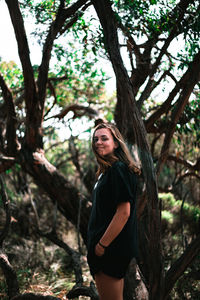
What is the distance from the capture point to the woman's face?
224cm

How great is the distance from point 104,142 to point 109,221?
0.57 m

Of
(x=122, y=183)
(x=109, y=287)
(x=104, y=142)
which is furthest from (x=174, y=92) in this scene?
(x=109, y=287)

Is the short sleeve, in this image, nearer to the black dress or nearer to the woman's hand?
the black dress

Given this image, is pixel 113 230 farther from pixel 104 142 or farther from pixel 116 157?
pixel 104 142

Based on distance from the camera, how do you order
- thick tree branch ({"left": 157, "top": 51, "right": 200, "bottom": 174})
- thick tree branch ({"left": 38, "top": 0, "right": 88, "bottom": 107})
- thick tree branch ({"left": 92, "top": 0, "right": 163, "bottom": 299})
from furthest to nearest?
thick tree branch ({"left": 38, "top": 0, "right": 88, "bottom": 107}) → thick tree branch ({"left": 157, "top": 51, "right": 200, "bottom": 174}) → thick tree branch ({"left": 92, "top": 0, "right": 163, "bottom": 299})

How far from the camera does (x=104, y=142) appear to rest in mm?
2252

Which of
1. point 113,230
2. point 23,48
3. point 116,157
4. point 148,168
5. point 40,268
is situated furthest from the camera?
point 40,268

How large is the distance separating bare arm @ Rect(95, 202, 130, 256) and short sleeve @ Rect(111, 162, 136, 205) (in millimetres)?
42

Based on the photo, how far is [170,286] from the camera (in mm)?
3193

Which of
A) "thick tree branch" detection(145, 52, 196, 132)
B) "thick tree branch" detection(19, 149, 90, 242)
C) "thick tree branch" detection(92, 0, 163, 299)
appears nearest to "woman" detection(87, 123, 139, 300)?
"thick tree branch" detection(92, 0, 163, 299)

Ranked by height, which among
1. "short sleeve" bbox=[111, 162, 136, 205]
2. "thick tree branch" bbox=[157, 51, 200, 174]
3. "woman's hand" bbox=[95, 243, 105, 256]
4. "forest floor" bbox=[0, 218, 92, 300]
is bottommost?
"forest floor" bbox=[0, 218, 92, 300]

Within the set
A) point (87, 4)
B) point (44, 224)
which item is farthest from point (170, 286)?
point (44, 224)

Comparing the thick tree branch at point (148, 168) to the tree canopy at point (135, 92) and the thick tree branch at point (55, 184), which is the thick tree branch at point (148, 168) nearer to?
the tree canopy at point (135, 92)

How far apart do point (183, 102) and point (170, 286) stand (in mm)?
1987
